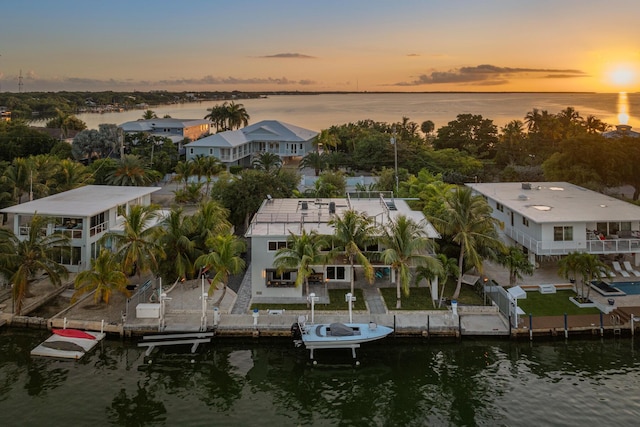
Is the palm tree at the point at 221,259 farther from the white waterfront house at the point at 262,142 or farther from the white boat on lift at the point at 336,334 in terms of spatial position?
the white waterfront house at the point at 262,142

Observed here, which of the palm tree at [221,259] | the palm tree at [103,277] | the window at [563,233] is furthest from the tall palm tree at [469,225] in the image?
the palm tree at [103,277]

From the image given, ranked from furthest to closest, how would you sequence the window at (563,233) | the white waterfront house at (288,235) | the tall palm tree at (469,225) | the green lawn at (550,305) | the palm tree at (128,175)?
the palm tree at (128,175)
the window at (563,233)
the white waterfront house at (288,235)
the tall palm tree at (469,225)
the green lawn at (550,305)

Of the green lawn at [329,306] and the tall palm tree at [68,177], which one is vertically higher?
the tall palm tree at [68,177]

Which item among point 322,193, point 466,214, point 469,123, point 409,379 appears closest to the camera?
point 409,379

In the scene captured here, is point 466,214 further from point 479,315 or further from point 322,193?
point 322,193

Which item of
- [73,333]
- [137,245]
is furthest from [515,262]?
[73,333]

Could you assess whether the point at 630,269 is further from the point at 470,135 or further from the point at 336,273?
the point at 470,135

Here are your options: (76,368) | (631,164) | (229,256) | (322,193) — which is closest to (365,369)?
(229,256)
